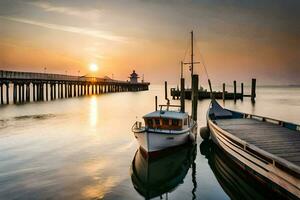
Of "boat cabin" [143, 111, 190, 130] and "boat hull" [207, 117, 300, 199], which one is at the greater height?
"boat cabin" [143, 111, 190, 130]

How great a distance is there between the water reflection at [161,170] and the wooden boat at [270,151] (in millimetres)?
2893

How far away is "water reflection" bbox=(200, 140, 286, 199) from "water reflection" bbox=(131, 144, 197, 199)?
150 centimetres

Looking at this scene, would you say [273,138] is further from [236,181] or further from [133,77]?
[133,77]

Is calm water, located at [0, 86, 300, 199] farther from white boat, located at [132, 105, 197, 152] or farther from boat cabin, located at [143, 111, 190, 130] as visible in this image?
boat cabin, located at [143, 111, 190, 130]

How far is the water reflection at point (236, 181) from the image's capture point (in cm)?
1352

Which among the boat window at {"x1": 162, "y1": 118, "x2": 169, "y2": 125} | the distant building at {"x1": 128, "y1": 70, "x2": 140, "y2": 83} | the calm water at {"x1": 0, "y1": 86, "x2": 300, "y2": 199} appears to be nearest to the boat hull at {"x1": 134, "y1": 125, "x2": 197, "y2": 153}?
the calm water at {"x1": 0, "y1": 86, "x2": 300, "y2": 199}

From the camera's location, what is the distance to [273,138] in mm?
16562

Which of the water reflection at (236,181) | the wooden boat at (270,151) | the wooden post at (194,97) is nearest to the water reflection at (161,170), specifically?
the water reflection at (236,181)

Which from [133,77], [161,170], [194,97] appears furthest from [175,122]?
[133,77]

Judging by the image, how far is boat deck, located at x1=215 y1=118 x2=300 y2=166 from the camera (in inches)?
516

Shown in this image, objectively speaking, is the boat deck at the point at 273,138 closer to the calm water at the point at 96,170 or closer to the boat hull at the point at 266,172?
the boat hull at the point at 266,172

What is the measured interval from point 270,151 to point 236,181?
306 centimetres

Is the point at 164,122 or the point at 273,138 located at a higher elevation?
the point at 164,122

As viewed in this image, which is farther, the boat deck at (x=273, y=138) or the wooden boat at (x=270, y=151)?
the boat deck at (x=273, y=138)
